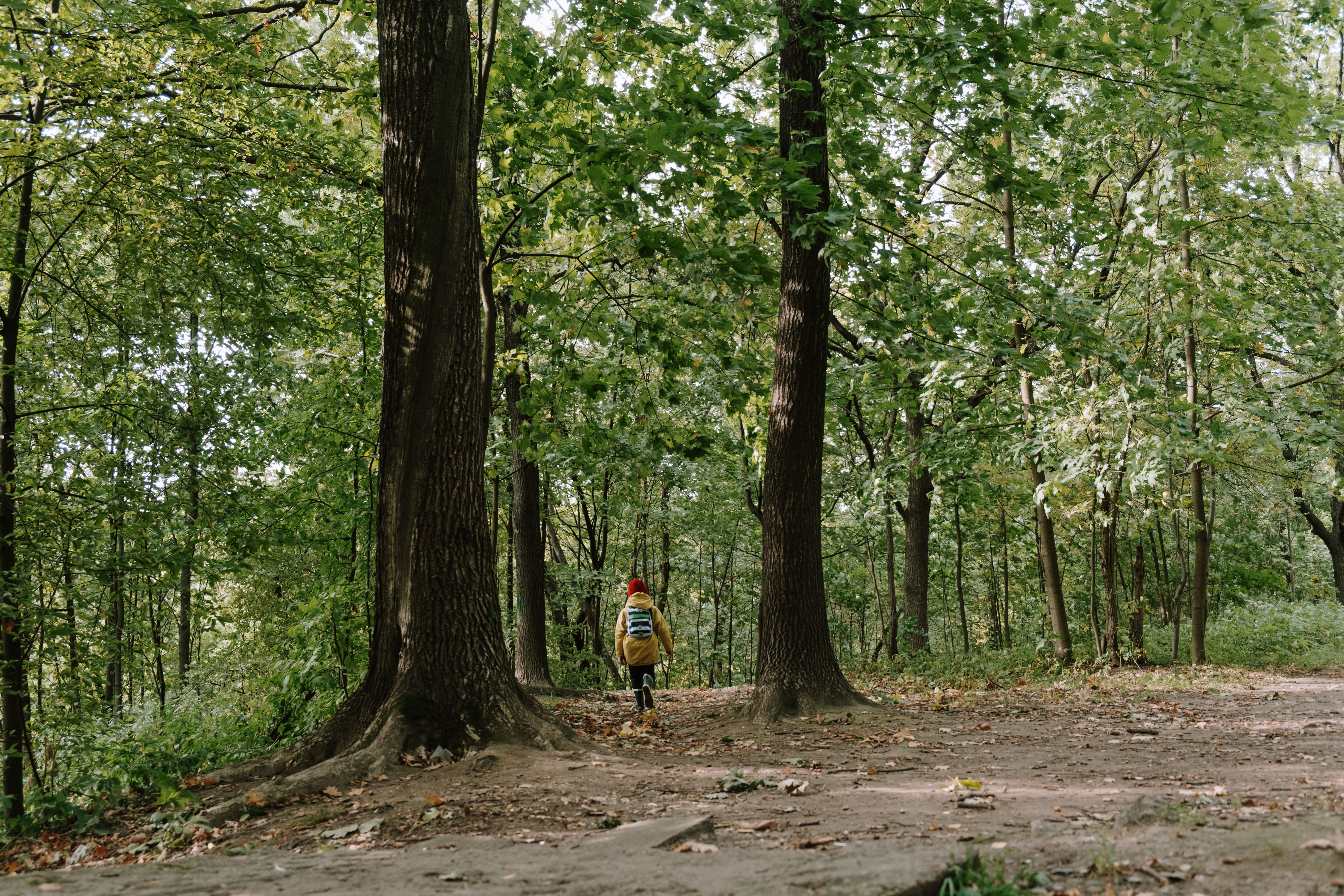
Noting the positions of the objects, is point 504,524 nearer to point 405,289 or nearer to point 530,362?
point 530,362

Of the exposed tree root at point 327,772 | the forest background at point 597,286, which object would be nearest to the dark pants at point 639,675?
the forest background at point 597,286

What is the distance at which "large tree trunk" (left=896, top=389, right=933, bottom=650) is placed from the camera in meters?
16.8

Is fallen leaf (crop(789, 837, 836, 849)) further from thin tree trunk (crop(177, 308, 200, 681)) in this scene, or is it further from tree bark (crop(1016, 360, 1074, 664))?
tree bark (crop(1016, 360, 1074, 664))

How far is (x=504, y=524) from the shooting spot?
77.3ft

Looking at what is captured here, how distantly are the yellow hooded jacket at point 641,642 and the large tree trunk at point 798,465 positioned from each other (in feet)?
8.56

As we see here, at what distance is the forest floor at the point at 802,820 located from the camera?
9.85 feet

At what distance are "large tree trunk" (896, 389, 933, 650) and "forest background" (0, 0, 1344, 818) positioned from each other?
97cm

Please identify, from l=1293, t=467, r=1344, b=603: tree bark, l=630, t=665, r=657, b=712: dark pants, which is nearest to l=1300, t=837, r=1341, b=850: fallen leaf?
Answer: l=630, t=665, r=657, b=712: dark pants

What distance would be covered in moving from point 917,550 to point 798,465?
9.69 metres

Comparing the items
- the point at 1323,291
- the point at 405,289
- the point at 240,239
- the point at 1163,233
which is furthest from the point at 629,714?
the point at 1323,291

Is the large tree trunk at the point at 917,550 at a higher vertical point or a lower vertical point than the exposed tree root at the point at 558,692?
higher

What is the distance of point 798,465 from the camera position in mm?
8438

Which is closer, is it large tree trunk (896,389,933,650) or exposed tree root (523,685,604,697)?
exposed tree root (523,685,604,697)

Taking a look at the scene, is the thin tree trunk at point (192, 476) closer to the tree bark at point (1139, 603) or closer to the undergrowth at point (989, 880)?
the undergrowth at point (989, 880)
